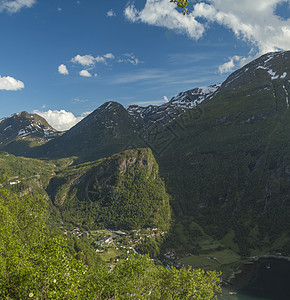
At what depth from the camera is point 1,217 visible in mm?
28500

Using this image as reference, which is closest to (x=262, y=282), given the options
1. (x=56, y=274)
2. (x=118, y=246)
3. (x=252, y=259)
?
(x=252, y=259)

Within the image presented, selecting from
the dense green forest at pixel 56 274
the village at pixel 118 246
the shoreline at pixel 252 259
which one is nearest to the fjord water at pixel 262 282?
the shoreline at pixel 252 259

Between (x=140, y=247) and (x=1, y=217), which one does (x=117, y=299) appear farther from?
(x=140, y=247)

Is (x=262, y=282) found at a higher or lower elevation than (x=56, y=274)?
lower

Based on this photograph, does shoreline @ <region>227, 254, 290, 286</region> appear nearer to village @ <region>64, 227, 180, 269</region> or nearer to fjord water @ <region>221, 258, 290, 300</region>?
fjord water @ <region>221, 258, 290, 300</region>

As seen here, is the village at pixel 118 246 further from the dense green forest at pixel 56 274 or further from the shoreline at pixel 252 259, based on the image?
the dense green forest at pixel 56 274

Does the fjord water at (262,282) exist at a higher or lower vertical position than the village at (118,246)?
lower

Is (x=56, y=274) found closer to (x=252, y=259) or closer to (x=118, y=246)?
(x=118, y=246)

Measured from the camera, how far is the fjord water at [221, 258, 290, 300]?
12056 centimetres

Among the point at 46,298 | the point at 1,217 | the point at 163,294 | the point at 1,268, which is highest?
the point at 1,217

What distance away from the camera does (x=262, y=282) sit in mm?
133875

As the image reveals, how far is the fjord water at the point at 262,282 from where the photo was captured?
396 feet

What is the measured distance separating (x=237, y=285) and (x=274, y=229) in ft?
272

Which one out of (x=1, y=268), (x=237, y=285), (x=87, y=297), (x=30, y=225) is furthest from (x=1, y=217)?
(x=237, y=285)
